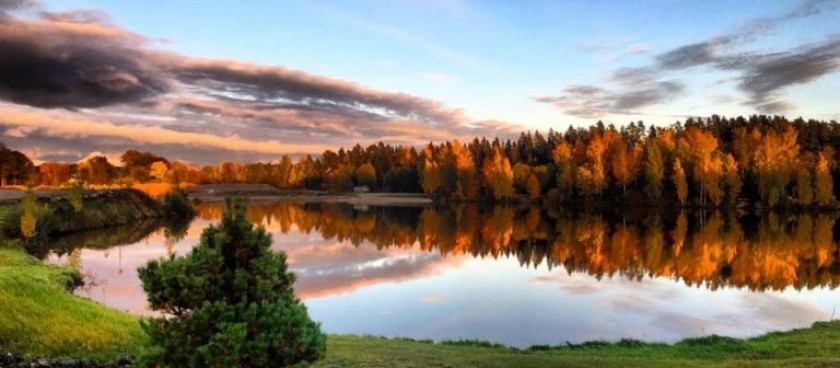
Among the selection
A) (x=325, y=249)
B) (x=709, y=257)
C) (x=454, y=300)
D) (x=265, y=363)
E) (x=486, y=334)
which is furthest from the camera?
(x=325, y=249)

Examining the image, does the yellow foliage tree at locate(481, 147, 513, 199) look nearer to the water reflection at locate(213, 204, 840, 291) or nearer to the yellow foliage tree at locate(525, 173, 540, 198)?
the yellow foliage tree at locate(525, 173, 540, 198)

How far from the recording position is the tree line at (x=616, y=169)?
3986 inches

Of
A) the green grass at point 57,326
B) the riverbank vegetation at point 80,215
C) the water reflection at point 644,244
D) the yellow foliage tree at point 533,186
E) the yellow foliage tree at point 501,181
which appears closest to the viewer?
the green grass at point 57,326

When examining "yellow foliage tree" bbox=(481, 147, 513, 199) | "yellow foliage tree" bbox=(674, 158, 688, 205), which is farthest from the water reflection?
"yellow foliage tree" bbox=(481, 147, 513, 199)

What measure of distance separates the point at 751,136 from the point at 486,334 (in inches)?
4742

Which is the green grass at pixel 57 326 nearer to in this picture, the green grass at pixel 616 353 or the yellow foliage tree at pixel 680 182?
the green grass at pixel 616 353

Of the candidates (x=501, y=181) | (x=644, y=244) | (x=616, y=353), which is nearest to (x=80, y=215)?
(x=644, y=244)

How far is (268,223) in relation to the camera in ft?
228

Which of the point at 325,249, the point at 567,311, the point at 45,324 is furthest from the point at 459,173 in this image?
the point at 45,324

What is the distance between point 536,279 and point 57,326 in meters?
22.1

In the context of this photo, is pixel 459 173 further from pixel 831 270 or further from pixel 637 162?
pixel 831 270

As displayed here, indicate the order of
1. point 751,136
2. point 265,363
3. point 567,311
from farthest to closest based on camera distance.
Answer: point 751,136 < point 567,311 < point 265,363

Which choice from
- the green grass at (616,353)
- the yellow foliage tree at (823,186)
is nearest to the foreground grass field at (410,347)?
the green grass at (616,353)

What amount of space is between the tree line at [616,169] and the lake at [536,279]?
148 ft
